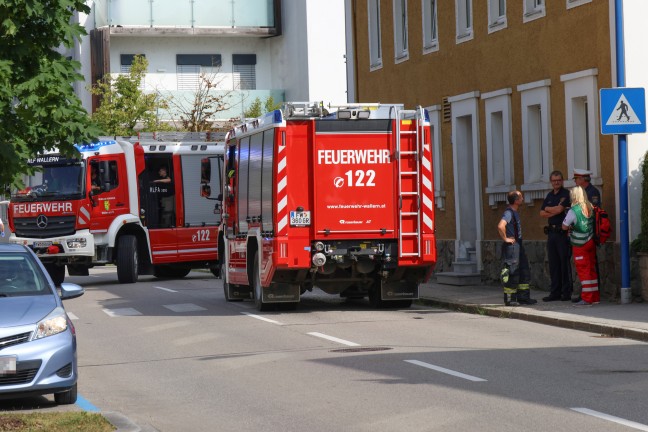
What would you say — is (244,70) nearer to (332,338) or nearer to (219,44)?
(219,44)

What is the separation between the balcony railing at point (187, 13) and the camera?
53969mm

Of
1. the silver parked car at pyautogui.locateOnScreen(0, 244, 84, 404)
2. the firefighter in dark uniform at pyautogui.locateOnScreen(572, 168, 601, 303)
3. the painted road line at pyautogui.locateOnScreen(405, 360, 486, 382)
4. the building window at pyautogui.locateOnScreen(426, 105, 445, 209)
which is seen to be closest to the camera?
the silver parked car at pyautogui.locateOnScreen(0, 244, 84, 404)

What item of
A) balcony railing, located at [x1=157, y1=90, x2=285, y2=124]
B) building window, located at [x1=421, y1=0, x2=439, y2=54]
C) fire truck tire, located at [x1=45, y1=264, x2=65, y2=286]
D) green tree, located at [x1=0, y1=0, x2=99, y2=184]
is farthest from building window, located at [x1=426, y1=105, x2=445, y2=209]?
balcony railing, located at [x1=157, y1=90, x2=285, y2=124]

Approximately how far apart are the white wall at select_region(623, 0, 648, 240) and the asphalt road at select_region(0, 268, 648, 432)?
10.1 feet

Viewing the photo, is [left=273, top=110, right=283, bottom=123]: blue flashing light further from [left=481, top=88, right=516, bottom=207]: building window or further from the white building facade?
the white building facade

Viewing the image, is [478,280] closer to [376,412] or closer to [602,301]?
[602,301]

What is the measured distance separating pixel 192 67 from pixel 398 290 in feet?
118

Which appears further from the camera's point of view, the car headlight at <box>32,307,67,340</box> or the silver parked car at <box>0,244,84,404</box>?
the car headlight at <box>32,307,67,340</box>

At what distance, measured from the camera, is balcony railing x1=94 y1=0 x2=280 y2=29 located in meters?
54.0

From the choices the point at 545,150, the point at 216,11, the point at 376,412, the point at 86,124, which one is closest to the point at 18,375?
the point at 376,412

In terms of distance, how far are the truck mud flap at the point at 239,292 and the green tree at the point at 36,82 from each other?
6864 millimetres

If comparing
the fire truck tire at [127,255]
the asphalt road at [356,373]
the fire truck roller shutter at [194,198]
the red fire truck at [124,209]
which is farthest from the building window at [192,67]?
the asphalt road at [356,373]

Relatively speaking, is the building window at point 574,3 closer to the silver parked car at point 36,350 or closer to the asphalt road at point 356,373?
the asphalt road at point 356,373

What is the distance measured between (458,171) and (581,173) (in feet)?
26.3
